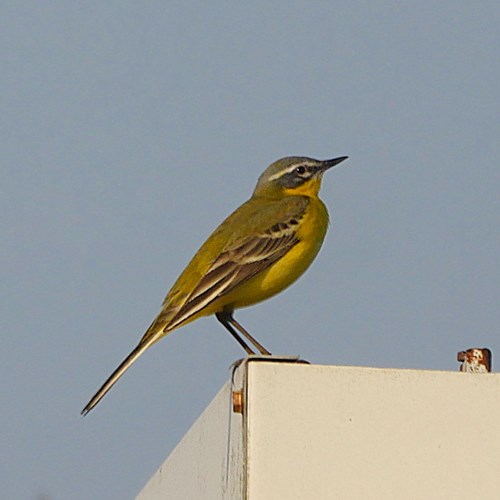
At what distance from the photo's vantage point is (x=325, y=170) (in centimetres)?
964

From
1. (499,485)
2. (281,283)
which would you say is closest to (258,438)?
(499,485)

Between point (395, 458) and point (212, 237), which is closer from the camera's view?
point (395, 458)

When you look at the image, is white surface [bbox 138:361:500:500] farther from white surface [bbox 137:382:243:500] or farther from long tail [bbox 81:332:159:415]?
long tail [bbox 81:332:159:415]

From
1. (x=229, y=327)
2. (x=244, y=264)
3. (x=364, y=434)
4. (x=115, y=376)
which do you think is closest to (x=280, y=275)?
(x=244, y=264)

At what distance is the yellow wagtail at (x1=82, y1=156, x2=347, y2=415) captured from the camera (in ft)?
25.1

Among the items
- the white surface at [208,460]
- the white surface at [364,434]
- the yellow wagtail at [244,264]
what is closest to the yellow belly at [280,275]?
the yellow wagtail at [244,264]

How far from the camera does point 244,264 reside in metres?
7.91

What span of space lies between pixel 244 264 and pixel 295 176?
5.92 ft

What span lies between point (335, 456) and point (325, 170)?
5.80 m

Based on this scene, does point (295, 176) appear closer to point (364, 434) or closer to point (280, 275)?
point (280, 275)

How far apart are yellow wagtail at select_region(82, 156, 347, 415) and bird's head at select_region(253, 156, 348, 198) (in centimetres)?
60

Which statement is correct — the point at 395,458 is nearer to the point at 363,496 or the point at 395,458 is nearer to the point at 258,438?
the point at 363,496

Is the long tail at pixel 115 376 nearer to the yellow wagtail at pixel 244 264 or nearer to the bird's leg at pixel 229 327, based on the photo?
the yellow wagtail at pixel 244 264

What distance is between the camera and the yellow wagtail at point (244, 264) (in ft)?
25.1
